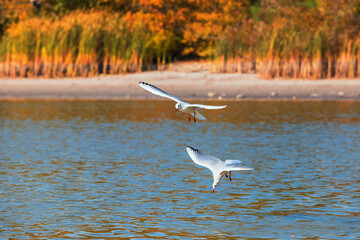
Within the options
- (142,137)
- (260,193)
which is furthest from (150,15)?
(260,193)

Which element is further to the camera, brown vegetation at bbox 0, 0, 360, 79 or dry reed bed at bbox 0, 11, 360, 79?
brown vegetation at bbox 0, 0, 360, 79

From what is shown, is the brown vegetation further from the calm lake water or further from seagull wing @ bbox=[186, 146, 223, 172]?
seagull wing @ bbox=[186, 146, 223, 172]

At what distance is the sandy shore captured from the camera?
26297mm


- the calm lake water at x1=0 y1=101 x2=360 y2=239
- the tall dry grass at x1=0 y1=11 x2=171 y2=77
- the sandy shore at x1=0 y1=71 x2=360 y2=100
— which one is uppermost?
the tall dry grass at x1=0 y1=11 x2=171 y2=77

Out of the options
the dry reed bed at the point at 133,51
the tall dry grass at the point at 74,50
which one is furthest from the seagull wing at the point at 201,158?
the tall dry grass at the point at 74,50

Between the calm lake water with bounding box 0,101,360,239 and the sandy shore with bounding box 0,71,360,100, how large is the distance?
5.13 meters

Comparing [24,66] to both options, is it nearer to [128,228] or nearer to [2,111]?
[2,111]

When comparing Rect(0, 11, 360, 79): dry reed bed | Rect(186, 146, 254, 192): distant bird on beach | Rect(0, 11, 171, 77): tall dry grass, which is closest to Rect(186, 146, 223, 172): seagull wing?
Rect(186, 146, 254, 192): distant bird on beach

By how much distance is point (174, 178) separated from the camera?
11438 millimetres

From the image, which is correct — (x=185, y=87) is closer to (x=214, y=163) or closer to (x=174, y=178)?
(x=174, y=178)

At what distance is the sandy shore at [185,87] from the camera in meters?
26.3

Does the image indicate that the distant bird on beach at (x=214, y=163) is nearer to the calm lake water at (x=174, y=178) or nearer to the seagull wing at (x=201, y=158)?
the seagull wing at (x=201, y=158)

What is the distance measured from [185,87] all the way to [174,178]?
16.3 metres

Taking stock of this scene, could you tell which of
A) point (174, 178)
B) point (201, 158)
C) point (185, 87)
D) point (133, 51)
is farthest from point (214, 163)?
point (133, 51)
